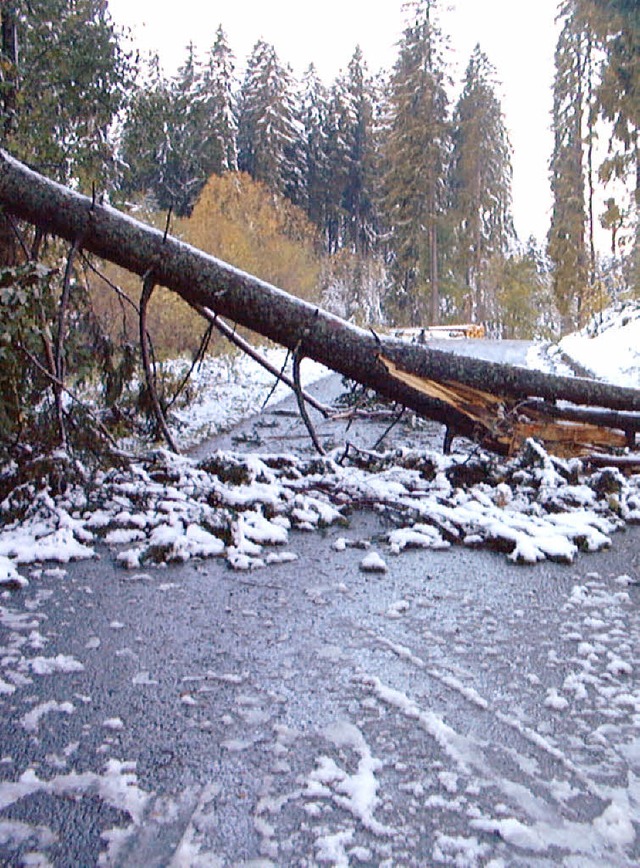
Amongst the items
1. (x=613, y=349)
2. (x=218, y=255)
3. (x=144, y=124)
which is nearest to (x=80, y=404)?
(x=144, y=124)

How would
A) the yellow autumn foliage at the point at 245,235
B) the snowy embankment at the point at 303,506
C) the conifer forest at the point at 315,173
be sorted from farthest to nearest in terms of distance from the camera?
the yellow autumn foliage at the point at 245,235, the conifer forest at the point at 315,173, the snowy embankment at the point at 303,506

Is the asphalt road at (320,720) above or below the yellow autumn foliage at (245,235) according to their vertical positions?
below

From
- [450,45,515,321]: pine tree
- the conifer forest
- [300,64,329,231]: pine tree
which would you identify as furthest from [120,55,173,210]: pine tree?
[450,45,515,321]: pine tree

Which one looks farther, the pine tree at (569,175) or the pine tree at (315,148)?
the pine tree at (315,148)

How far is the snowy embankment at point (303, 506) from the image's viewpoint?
4.05m

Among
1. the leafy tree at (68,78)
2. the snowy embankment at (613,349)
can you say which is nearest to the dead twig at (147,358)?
the leafy tree at (68,78)

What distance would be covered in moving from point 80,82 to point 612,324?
14.2 m

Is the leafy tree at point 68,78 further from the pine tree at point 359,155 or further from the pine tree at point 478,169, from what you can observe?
the pine tree at point 478,169

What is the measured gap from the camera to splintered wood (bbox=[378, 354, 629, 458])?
550 cm

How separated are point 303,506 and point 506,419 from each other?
1686mm

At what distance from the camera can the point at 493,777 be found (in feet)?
6.47

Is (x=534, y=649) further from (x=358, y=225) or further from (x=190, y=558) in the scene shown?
(x=358, y=225)

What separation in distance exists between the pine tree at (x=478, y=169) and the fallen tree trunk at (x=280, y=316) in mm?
45604

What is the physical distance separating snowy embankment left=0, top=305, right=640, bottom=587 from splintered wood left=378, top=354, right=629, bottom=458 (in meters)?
0.21
